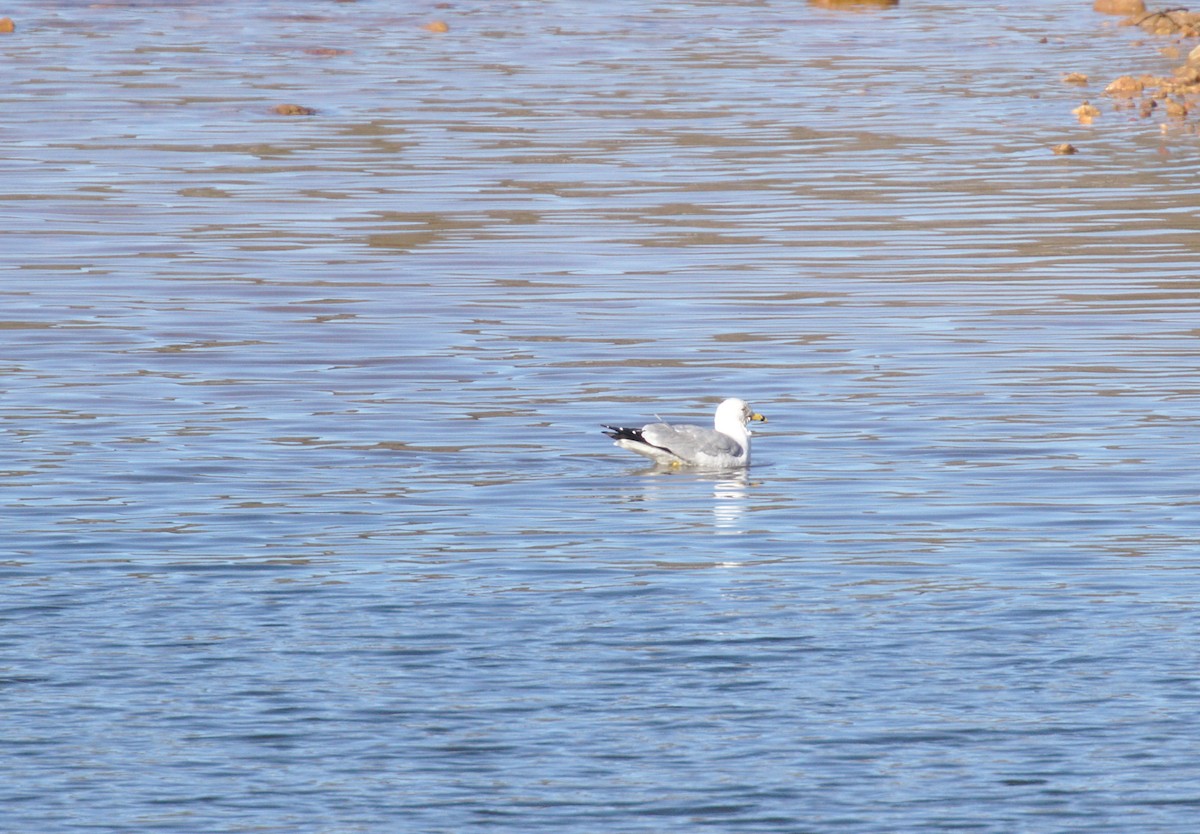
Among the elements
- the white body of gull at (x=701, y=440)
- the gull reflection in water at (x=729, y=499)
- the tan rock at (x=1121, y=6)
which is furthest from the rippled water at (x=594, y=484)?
the tan rock at (x=1121, y=6)

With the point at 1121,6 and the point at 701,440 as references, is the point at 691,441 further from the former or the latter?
the point at 1121,6

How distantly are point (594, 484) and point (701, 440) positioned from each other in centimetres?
77

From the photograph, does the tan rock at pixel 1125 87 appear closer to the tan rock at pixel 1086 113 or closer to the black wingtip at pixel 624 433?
the tan rock at pixel 1086 113

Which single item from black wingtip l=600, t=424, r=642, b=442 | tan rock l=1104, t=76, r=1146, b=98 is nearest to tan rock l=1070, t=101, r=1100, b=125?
tan rock l=1104, t=76, r=1146, b=98

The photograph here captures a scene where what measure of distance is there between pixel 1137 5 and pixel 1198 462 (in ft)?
128

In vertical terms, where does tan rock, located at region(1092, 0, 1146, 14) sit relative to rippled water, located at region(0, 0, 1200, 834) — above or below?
below

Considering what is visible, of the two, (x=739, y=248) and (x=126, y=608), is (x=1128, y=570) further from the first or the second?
(x=739, y=248)

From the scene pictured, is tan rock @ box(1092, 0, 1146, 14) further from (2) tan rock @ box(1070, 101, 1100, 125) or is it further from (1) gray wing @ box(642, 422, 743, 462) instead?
(1) gray wing @ box(642, 422, 743, 462)

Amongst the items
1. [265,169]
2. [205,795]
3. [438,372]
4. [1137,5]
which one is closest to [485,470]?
[438,372]

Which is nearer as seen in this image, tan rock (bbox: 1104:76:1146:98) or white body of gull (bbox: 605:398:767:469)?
white body of gull (bbox: 605:398:767:469)

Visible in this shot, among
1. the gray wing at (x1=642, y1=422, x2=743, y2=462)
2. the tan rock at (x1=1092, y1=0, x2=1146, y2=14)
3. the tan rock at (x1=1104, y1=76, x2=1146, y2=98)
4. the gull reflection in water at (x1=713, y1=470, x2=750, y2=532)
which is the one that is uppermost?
the gray wing at (x1=642, y1=422, x2=743, y2=462)

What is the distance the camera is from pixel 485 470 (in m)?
14.1

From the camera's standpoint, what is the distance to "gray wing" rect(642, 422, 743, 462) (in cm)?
1435

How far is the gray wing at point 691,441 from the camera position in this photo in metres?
14.4
